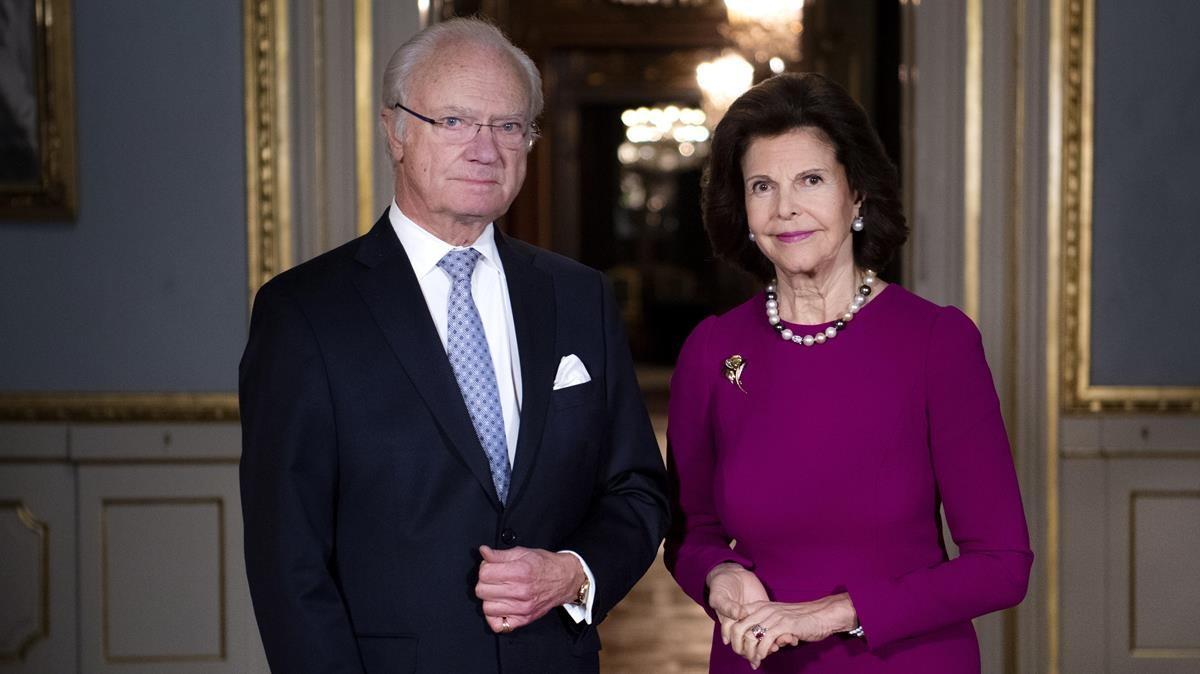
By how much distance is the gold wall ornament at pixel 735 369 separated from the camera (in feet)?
6.72

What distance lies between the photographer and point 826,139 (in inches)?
77.0

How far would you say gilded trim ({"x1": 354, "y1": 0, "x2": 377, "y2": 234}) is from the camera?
150 inches

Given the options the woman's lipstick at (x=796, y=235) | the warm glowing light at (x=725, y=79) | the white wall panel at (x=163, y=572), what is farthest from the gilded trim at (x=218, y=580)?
the warm glowing light at (x=725, y=79)

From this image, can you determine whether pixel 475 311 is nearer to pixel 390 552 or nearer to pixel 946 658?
pixel 390 552

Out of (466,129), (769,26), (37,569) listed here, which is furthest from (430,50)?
(769,26)

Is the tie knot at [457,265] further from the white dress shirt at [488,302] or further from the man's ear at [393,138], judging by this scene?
the man's ear at [393,138]

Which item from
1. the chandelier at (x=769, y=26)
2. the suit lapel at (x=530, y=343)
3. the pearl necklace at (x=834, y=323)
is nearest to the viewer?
the suit lapel at (x=530, y=343)

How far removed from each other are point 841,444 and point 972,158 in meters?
2.18

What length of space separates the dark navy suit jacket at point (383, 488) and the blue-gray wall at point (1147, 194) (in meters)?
2.48

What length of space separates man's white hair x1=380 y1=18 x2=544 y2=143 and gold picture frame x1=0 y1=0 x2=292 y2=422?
1.97 metres

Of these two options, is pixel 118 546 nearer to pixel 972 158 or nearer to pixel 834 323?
pixel 834 323

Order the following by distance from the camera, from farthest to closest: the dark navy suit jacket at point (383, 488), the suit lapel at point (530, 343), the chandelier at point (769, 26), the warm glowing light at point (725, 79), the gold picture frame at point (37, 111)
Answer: the warm glowing light at point (725, 79), the chandelier at point (769, 26), the gold picture frame at point (37, 111), the suit lapel at point (530, 343), the dark navy suit jacket at point (383, 488)

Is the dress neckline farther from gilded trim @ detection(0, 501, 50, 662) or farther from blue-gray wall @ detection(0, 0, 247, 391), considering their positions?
gilded trim @ detection(0, 501, 50, 662)

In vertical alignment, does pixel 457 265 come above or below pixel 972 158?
below
